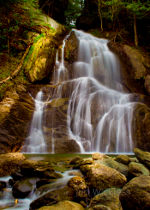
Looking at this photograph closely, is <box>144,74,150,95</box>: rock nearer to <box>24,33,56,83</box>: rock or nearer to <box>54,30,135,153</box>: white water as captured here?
<box>54,30,135,153</box>: white water

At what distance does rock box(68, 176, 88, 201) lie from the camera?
3268 millimetres

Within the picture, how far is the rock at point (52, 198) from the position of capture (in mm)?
3070

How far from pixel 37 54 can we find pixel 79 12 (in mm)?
19075

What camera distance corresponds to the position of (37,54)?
11578 millimetres

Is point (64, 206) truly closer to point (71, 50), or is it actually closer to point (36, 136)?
point (36, 136)

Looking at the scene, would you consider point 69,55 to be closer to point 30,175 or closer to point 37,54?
point 37,54

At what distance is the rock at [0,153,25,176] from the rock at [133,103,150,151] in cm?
636

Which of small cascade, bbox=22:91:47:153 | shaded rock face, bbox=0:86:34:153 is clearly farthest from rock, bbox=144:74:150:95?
shaded rock face, bbox=0:86:34:153

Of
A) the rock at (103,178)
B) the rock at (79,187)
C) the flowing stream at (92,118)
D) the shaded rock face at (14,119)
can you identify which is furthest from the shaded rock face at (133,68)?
the rock at (79,187)

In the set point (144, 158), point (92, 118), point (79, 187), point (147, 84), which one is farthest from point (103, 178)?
point (147, 84)

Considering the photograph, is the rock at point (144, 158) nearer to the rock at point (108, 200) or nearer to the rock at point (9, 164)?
the rock at point (108, 200)

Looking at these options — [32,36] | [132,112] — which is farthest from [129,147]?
[32,36]

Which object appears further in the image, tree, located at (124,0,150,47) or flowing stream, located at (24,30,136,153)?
tree, located at (124,0,150,47)

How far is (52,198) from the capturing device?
3127mm
